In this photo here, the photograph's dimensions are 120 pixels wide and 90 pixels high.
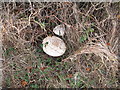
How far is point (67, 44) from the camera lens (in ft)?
10.5

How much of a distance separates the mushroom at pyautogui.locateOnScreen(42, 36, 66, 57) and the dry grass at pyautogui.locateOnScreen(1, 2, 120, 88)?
0.44ft

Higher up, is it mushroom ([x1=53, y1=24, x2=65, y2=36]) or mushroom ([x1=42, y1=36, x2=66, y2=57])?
mushroom ([x1=53, y1=24, x2=65, y2=36])

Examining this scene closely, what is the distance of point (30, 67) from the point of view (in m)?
3.12

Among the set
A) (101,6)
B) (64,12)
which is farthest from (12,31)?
(101,6)

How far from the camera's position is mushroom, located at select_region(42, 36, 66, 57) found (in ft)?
10.0

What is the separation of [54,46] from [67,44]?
262 millimetres

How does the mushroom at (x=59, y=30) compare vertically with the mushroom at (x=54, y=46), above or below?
above

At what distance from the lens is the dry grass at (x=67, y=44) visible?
3059mm

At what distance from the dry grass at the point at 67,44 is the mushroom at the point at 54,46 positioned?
0.44ft

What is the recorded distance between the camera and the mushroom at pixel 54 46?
3050 mm

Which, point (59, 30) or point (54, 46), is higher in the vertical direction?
point (59, 30)

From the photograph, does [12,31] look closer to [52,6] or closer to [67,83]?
[52,6]

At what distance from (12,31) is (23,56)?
422 millimetres

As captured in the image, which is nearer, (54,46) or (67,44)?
(54,46)
